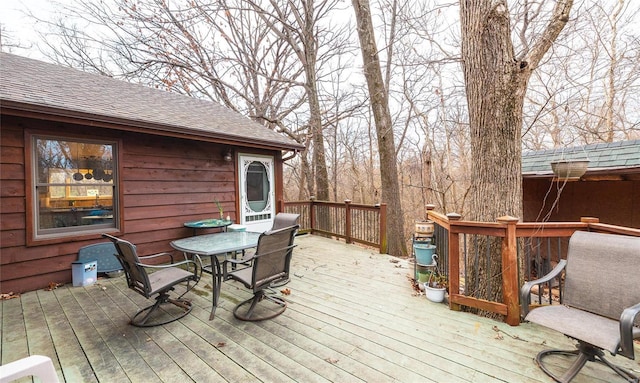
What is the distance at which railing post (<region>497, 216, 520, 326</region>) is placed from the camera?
2562mm

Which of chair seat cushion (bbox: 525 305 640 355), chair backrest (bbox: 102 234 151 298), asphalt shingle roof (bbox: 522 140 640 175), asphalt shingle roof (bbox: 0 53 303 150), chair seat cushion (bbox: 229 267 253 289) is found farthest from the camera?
asphalt shingle roof (bbox: 522 140 640 175)

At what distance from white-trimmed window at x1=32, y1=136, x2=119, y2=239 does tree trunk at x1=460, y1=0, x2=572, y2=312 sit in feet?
16.4

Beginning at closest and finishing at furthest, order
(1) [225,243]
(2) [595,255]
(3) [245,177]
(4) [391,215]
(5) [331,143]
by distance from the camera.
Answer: (2) [595,255] → (1) [225,243] → (3) [245,177] → (4) [391,215] → (5) [331,143]

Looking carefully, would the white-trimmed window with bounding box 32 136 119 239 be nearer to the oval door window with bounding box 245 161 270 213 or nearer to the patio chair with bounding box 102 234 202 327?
the patio chair with bounding box 102 234 202 327

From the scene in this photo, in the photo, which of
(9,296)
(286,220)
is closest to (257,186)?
(286,220)

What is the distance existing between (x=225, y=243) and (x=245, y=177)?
2.69 meters

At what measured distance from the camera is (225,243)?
3332 millimetres

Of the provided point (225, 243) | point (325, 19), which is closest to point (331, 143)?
point (325, 19)

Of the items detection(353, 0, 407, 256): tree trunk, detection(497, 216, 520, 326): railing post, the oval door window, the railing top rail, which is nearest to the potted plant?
detection(497, 216, 520, 326): railing post

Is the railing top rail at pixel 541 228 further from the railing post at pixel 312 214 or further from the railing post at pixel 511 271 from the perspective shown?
the railing post at pixel 312 214

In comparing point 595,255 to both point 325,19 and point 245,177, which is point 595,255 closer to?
point 245,177

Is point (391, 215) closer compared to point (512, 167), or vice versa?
point (512, 167)

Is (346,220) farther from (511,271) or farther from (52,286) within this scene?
(52,286)

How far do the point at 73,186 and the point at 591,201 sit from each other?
372 inches
